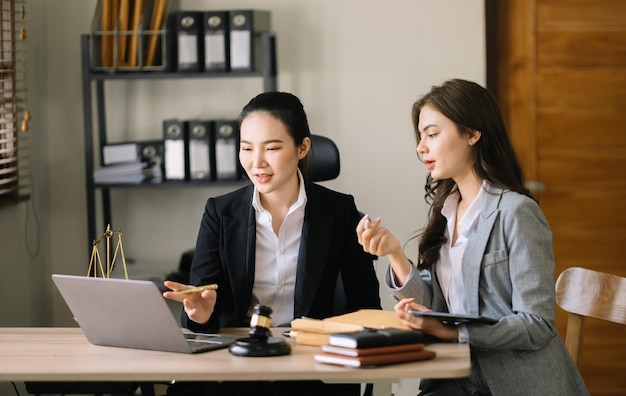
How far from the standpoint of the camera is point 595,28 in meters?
3.98

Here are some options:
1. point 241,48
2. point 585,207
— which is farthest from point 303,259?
point 585,207

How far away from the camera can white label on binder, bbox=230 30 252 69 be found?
389 cm

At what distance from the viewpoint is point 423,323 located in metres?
2.00

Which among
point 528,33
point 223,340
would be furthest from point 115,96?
point 223,340

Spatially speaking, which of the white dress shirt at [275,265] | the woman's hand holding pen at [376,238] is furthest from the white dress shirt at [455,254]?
the white dress shirt at [275,265]

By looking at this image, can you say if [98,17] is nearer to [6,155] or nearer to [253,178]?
[6,155]

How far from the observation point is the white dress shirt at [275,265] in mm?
2443

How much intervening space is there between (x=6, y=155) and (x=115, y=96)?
66cm

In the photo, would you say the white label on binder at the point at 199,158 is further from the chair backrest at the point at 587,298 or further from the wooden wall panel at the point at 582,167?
the chair backrest at the point at 587,298

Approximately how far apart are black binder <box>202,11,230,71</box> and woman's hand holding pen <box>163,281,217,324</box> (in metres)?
1.85

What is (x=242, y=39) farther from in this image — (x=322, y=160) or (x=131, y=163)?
(x=322, y=160)

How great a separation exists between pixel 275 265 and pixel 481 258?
0.57 m

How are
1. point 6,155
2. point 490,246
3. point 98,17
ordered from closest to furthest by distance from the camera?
point 490,246
point 6,155
point 98,17

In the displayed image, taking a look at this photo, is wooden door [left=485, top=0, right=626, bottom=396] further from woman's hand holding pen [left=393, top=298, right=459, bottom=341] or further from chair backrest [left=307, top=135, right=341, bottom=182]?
woman's hand holding pen [left=393, top=298, right=459, bottom=341]
